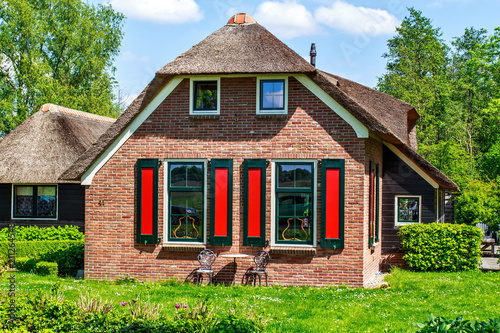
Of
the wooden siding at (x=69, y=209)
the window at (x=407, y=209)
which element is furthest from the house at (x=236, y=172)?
the wooden siding at (x=69, y=209)

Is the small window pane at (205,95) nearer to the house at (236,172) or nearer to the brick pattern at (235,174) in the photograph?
the house at (236,172)

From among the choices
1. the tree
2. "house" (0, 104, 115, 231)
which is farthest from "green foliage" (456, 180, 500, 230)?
the tree

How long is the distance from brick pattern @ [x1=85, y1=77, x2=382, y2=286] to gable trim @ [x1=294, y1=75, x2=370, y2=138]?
12cm

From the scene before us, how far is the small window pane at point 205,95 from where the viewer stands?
15141 millimetres

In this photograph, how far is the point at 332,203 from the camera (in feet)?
47.1

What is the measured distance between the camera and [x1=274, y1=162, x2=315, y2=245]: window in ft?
47.8

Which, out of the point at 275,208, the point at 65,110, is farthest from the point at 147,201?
the point at 65,110

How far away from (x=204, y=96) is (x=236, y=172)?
2.16 m

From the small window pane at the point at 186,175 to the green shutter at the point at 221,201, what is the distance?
396mm

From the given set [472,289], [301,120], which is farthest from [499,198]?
[301,120]

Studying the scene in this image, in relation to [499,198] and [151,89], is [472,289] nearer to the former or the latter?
[151,89]

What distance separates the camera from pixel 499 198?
2412 centimetres

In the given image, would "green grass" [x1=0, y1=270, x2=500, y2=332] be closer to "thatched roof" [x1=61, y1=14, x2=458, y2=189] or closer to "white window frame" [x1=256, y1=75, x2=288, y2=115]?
"thatched roof" [x1=61, y1=14, x2=458, y2=189]

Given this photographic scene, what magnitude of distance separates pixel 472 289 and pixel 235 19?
364 inches
